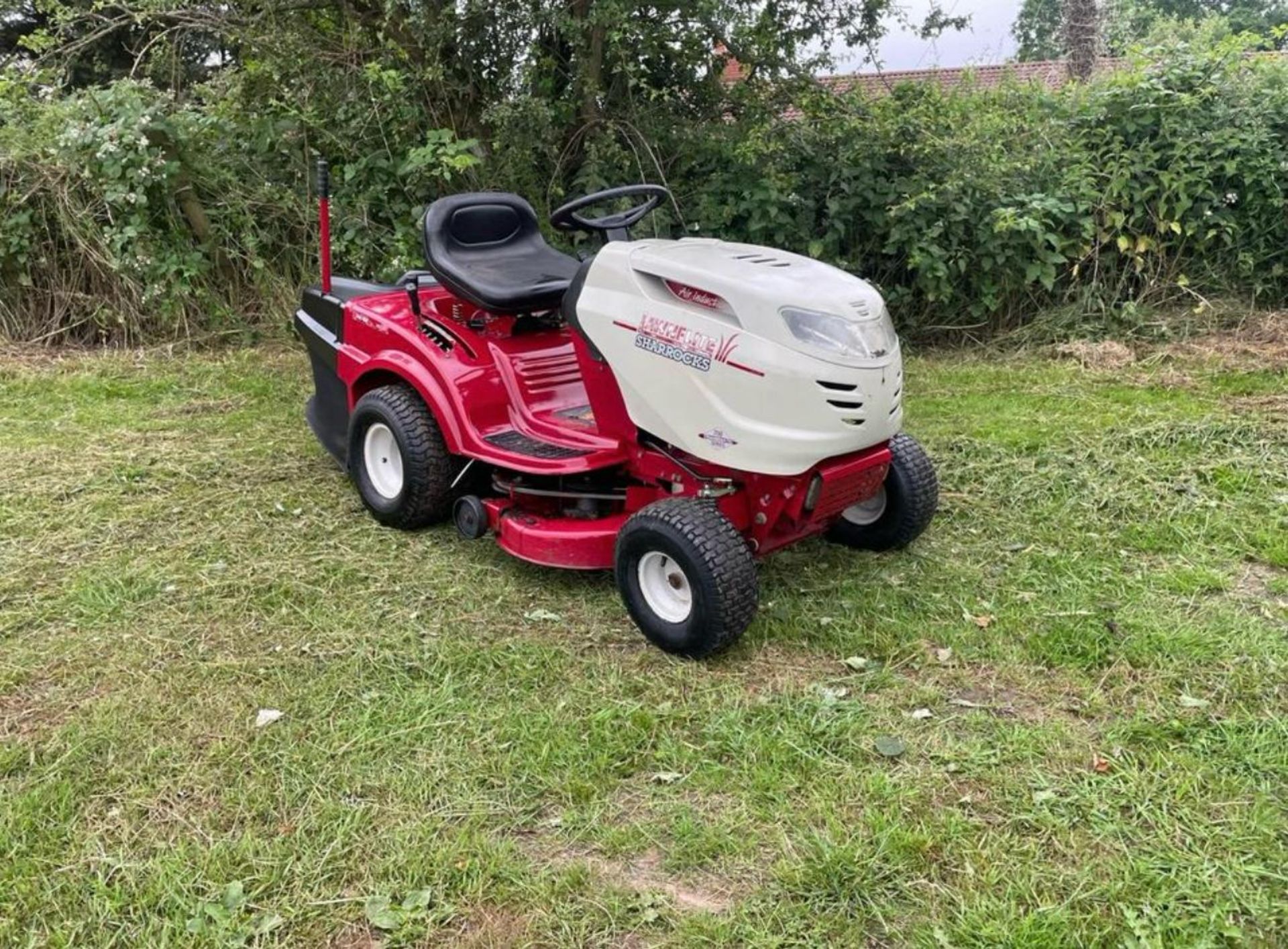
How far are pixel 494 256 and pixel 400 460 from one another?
0.83m

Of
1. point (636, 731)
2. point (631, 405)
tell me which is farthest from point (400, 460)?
point (636, 731)

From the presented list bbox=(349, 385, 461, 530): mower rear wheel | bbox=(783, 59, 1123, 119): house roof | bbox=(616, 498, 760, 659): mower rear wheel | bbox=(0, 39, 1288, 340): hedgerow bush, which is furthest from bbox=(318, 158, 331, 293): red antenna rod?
bbox=(783, 59, 1123, 119): house roof

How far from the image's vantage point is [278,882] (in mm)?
2006

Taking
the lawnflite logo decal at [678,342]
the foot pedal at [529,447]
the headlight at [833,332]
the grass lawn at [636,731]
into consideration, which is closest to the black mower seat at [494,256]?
the foot pedal at [529,447]

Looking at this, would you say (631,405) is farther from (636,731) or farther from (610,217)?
(636,731)

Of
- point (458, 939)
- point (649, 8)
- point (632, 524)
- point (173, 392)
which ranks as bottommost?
point (173, 392)

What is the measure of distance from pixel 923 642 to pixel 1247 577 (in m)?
1.21

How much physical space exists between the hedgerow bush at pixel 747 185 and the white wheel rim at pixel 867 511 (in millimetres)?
2902

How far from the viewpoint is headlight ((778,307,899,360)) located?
8.67 ft

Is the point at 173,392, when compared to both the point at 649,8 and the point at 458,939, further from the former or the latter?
the point at 458,939

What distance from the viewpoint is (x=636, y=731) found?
2.50m

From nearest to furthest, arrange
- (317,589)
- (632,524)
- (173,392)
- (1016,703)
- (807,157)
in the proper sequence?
(1016,703), (632,524), (317,589), (173,392), (807,157)

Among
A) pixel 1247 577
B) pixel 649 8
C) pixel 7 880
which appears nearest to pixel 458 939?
pixel 7 880

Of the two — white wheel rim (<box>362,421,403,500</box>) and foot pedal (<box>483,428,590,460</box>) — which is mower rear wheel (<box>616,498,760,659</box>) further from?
white wheel rim (<box>362,421,403,500</box>)
